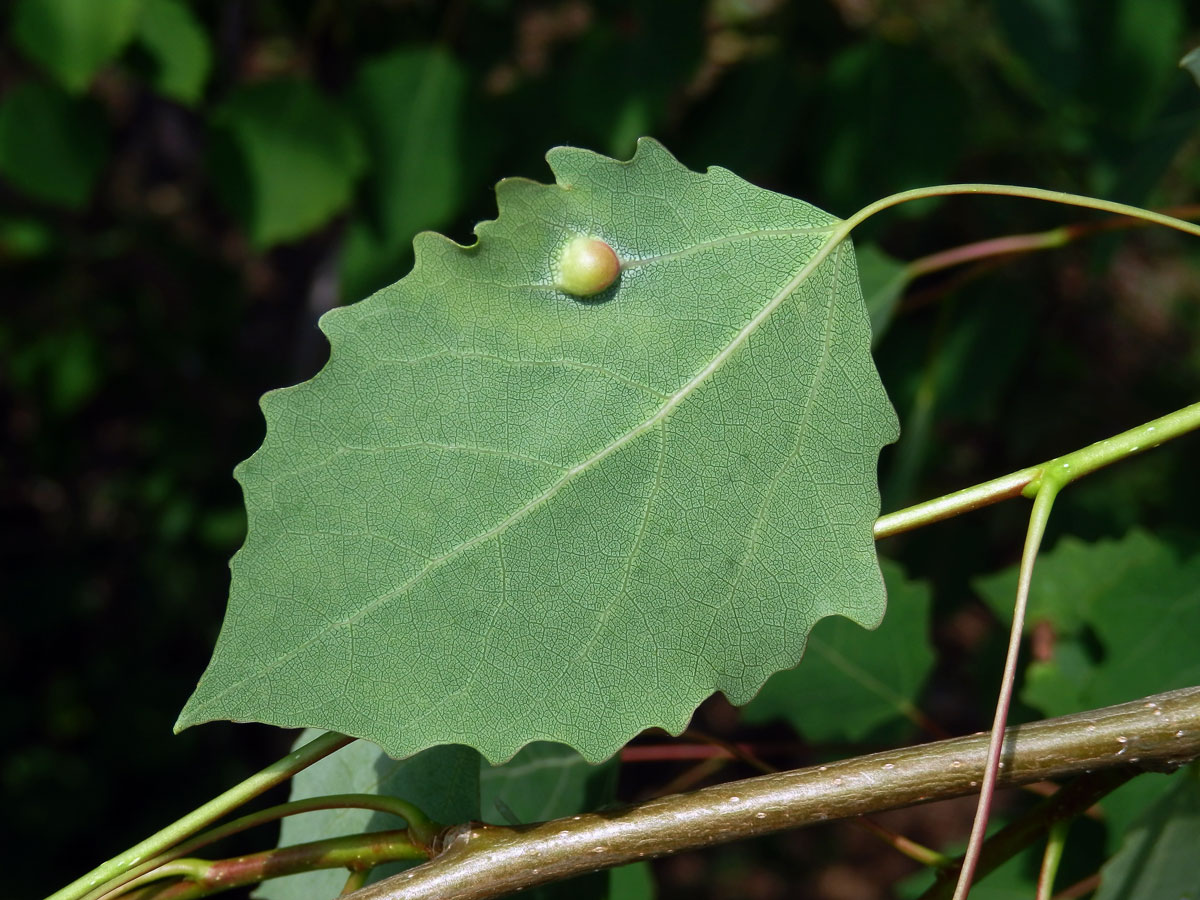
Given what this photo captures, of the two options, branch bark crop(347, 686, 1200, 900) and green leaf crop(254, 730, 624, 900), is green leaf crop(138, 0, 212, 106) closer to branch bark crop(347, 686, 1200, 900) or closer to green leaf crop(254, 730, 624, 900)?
green leaf crop(254, 730, 624, 900)

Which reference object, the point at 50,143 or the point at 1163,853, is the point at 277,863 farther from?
the point at 50,143

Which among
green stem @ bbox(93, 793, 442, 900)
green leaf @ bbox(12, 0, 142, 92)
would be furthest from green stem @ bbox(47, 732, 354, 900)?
green leaf @ bbox(12, 0, 142, 92)

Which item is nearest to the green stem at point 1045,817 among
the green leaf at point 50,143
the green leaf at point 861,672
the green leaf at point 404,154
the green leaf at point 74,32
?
the green leaf at point 861,672

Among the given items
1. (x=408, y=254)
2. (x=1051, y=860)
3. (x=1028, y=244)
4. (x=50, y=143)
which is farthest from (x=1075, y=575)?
(x=50, y=143)

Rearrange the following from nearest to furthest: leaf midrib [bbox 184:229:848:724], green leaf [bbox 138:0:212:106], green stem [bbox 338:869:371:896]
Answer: leaf midrib [bbox 184:229:848:724], green stem [bbox 338:869:371:896], green leaf [bbox 138:0:212:106]

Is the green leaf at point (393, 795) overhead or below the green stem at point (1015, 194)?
below

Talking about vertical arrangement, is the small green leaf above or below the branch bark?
above

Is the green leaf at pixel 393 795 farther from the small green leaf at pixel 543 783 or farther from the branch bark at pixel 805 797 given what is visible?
the branch bark at pixel 805 797
